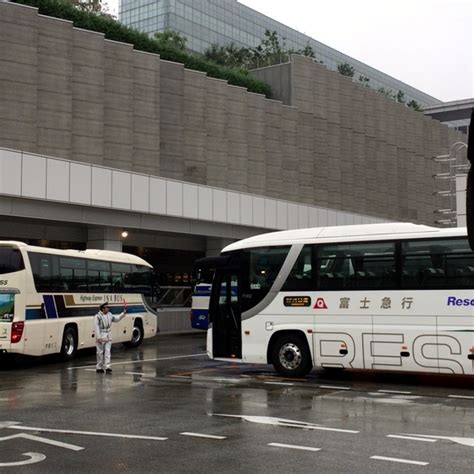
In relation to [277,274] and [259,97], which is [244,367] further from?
[259,97]

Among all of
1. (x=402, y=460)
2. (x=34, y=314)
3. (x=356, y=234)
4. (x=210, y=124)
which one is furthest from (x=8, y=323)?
(x=210, y=124)

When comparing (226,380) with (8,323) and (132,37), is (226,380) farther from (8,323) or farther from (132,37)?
(132,37)

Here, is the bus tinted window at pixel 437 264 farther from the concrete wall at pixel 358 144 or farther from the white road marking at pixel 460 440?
the concrete wall at pixel 358 144

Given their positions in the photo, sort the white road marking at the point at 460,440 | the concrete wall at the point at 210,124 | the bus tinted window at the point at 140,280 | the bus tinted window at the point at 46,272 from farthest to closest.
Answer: the concrete wall at the point at 210,124, the bus tinted window at the point at 140,280, the bus tinted window at the point at 46,272, the white road marking at the point at 460,440

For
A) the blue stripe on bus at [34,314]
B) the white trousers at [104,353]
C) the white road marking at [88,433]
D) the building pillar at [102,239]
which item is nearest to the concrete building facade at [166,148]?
the building pillar at [102,239]

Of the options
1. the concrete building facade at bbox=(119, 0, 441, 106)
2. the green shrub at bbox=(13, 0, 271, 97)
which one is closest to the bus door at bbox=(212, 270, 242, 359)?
the green shrub at bbox=(13, 0, 271, 97)

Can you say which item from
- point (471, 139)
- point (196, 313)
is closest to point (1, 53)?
point (196, 313)

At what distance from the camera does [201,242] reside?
39.8 metres

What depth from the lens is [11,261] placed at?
60.1 ft

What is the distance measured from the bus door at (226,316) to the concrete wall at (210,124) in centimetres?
1673

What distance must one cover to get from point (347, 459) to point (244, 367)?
35.8 ft

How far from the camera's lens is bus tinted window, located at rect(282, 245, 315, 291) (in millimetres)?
15945

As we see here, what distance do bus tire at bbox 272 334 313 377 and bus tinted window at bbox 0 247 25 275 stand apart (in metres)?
7.35

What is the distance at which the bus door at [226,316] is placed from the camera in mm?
16922
